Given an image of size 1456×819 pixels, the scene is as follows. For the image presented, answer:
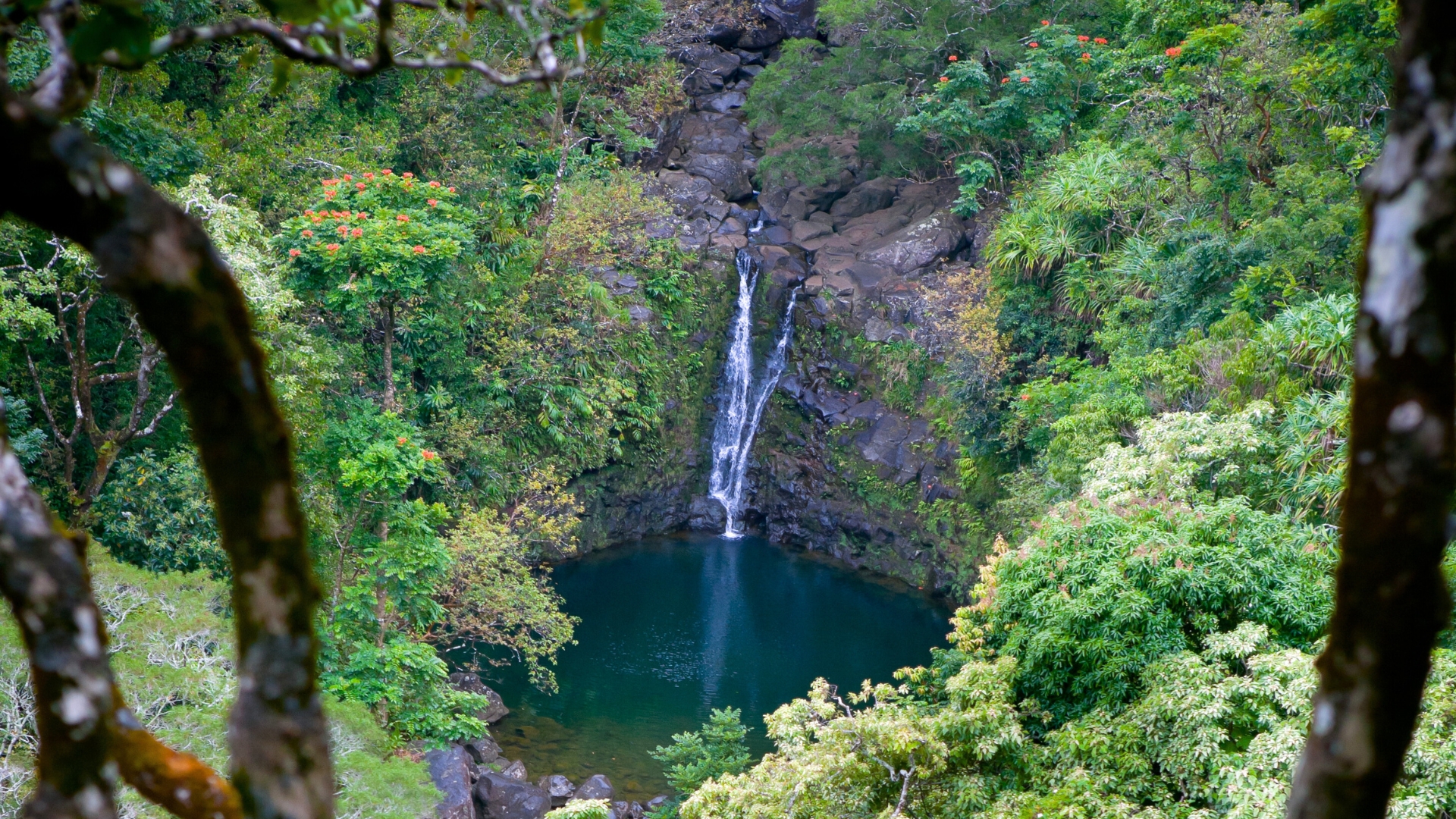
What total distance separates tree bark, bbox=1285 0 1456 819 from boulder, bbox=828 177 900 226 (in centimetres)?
1972

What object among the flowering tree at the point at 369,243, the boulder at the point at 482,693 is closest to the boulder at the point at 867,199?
the flowering tree at the point at 369,243

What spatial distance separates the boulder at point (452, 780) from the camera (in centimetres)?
980

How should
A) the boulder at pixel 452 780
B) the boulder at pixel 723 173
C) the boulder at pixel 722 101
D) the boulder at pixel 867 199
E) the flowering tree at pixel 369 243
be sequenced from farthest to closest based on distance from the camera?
the boulder at pixel 722 101
the boulder at pixel 723 173
the boulder at pixel 867 199
the boulder at pixel 452 780
the flowering tree at pixel 369 243

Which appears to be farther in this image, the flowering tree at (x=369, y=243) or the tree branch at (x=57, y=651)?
the flowering tree at (x=369, y=243)

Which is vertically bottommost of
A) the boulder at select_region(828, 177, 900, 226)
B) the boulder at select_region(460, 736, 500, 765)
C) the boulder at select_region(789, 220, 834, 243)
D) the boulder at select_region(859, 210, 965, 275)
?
the boulder at select_region(460, 736, 500, 765)

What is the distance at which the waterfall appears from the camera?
→ 66.0 feet

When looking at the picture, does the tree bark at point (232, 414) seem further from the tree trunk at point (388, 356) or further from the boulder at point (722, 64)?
the boulder at point (722, 64)

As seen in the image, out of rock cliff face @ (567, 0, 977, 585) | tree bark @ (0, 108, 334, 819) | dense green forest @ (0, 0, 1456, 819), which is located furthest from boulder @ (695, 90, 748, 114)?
tree bark @ (0, 108, 334, 819)

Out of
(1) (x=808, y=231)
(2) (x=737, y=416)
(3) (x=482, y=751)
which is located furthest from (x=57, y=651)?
(1) (x=808, y=231)

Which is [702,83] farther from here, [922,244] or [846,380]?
[846,380]

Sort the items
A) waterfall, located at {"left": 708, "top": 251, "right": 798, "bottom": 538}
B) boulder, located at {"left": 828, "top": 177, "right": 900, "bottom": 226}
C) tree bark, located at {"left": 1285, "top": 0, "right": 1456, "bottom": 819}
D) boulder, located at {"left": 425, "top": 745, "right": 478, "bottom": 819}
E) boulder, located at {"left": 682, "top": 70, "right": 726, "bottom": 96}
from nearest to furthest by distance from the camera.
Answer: tree bark, located at {"left": 1285, "top": 0, "right": 1456, "bottom": 819} → boulder, located at {"left": 425, "top": 745, "right": 478, "bottom": 819} → waterfall, located at {"left": 708, "top": 251, "right": 798, "bottom": 538} → boulder, located at {"left": 828, "top": 177, "right": 900, "bottom": 226} → boulder, located at {"left": 682, "top": 70, "right": 726, "bottom": 96}

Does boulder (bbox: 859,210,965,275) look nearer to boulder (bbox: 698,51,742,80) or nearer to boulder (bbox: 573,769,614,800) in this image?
boulder (bbox: 698,51,742,80)

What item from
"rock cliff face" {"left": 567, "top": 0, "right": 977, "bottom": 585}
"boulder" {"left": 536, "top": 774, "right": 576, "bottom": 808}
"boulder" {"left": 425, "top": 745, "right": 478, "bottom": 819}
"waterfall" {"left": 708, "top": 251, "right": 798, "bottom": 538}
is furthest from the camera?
"waterfall" {"left": 708, "top": 251, "right": 798, "bottom": 538}

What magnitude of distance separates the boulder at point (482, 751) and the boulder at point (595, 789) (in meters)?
1.20
